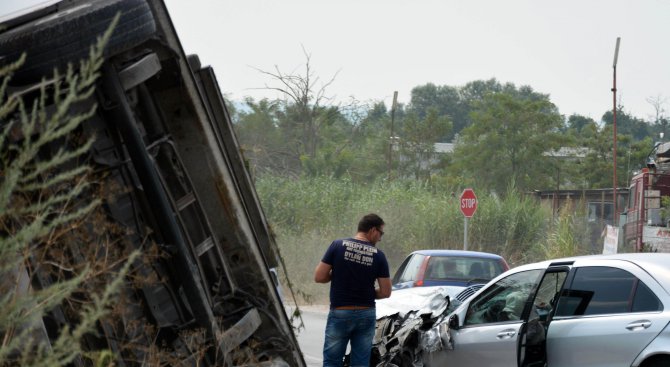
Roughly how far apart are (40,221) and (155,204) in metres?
3.10

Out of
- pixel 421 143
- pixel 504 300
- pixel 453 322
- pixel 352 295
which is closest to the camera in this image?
pixel 352 295

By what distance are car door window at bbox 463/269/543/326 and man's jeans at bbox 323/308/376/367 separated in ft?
3.61

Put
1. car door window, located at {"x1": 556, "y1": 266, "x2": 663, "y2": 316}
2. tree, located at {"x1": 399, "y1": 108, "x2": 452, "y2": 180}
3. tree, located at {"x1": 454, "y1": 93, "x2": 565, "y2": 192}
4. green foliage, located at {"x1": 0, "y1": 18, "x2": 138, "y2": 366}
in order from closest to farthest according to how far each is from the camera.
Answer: green foliage, located at {"x1": 0, "y1": 18, "x2": 138, "y2": 366}, car door window, located at {"x1": 556, "y1": 266, "x2": 663, "y2": 316}, tree, located at {"x1": 454, "y1": 93, "x2": 565, "y2": 192}, tree, located at {"x1": 399, "y1": 108, "x2": 452, "y2": 180}

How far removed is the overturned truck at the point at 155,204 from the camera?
18.8 ft

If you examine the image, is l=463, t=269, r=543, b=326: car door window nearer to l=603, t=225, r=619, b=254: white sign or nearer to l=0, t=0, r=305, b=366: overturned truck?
l=0, t=0, r=305, b=366: overturned truck

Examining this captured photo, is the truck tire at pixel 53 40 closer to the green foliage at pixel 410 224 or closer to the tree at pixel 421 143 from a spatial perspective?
the green foliage at pixel 410 224

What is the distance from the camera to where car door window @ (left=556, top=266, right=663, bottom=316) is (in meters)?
7.95

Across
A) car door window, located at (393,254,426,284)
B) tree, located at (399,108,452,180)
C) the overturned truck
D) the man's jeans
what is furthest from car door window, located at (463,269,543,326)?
tree, located at (399,108,452,180)

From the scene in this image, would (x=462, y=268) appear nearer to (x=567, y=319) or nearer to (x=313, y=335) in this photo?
(x=313, y=335)

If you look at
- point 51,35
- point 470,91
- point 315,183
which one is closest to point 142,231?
point 51,35

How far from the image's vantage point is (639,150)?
195ft

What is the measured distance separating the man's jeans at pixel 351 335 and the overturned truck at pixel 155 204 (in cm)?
187

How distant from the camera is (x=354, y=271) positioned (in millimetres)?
9273

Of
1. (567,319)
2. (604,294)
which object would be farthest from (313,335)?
(604,294)
